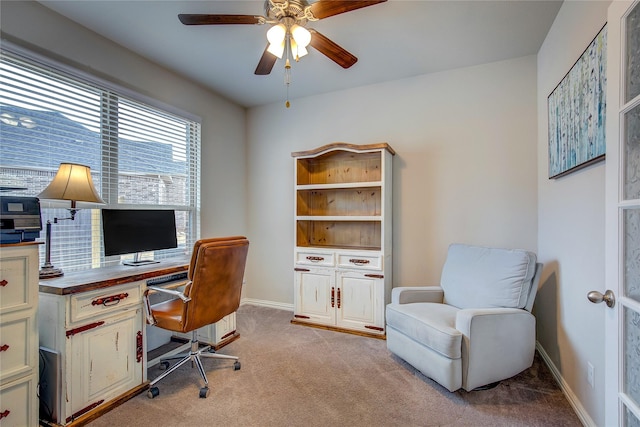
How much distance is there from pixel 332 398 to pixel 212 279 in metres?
1.13

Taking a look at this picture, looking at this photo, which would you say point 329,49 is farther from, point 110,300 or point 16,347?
point 16,347

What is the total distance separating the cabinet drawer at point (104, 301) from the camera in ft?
5.78

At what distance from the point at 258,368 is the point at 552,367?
2.24m

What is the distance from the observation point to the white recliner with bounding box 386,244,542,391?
1984 millimetres

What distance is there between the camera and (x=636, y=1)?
989 millimetres

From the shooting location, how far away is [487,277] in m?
2.38

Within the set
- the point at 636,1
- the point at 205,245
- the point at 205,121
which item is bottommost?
the point at 205,245

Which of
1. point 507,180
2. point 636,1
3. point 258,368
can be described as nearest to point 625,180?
point 636,1

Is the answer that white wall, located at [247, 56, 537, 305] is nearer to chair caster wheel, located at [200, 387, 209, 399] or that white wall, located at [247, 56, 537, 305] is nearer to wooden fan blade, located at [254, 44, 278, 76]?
wooden fan blade, located at [254, 44, 278, 76]

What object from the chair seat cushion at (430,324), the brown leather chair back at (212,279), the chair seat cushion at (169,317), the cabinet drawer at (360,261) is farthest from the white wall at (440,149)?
the chair seat cushion at (169,317)

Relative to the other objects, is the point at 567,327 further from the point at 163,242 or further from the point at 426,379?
the point at 163,242

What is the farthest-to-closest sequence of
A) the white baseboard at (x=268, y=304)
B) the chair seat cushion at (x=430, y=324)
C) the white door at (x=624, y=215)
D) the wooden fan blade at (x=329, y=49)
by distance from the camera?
the white baseboard at (x=268, y=304) < the chair seat cushion at (x=430, y=324) < the wooden fan blade at (x=329, y=49) < the white door at (x=624, y=215)

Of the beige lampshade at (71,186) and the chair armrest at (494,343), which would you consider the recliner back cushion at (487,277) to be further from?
the beige lampshade at (71,186)

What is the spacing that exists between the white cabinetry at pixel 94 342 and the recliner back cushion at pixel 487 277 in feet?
8.06
